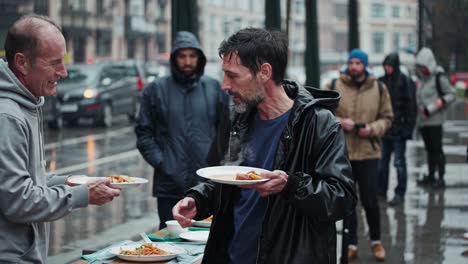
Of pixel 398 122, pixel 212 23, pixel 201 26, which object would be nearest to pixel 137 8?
pixel 201 26

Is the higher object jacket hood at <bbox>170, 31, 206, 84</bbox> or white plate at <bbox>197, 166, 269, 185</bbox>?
jacket hood at <bbox>170, 31, 206, 84</bbox>

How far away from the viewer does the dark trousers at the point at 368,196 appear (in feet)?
31.1

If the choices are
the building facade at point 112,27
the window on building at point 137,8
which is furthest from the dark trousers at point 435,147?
the window on building at point 137,8

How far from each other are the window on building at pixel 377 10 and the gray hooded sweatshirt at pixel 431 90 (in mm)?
103073

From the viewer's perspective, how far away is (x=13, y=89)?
13.0 feet

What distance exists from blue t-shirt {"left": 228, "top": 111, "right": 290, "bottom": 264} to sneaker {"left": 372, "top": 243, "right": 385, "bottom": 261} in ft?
17.0

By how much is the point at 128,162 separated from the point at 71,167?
1.24 metres

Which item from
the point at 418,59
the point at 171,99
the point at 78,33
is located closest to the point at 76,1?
the point at 78,33

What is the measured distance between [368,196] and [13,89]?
19.6 ft

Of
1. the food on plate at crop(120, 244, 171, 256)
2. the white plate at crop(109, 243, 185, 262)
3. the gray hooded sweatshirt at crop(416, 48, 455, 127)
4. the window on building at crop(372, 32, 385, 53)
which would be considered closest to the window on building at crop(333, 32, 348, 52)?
the window on building at crop(372, 32, 385, 53)

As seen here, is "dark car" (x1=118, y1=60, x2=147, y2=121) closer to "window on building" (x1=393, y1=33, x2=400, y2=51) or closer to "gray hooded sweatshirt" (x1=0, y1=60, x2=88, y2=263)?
"gray hooded sweatshirt" (x1=0, y1=60, x2=88, y2=263)

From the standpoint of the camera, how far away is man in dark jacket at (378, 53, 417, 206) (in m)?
12.9

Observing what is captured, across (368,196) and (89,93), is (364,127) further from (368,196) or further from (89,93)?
(89,93)

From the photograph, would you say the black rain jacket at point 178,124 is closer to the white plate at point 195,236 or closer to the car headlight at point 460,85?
the white plate at point 195,236
